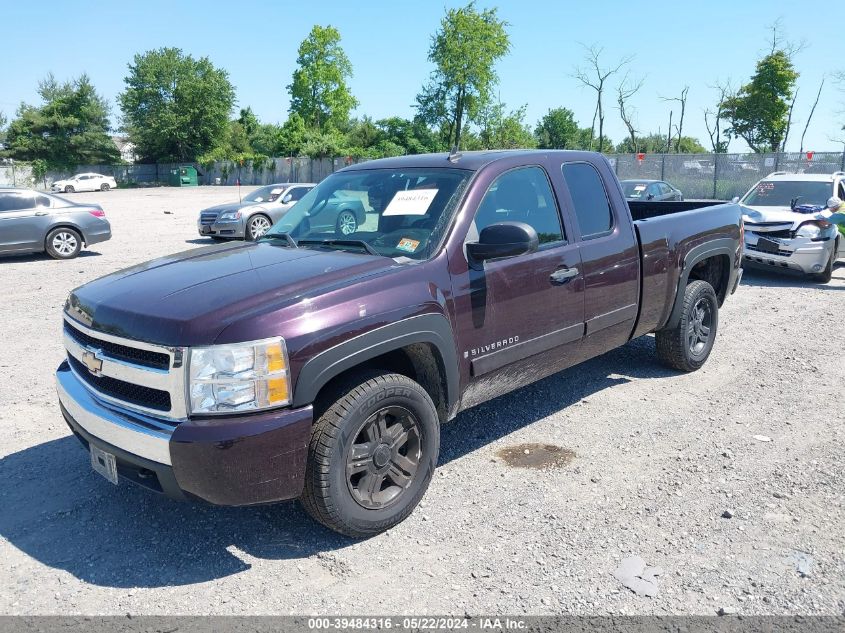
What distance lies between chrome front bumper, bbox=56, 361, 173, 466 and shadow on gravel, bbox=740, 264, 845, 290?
1031cm

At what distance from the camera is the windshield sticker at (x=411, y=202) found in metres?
4.12

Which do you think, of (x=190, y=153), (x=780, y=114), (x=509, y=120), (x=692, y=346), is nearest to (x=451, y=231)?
(x=692, y=346)

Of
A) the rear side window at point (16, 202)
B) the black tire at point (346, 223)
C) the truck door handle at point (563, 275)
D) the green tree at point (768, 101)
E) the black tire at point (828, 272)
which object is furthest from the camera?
the green tree at point (768, 101)

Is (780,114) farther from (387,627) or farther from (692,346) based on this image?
(387,627)

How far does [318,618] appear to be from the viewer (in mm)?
2965

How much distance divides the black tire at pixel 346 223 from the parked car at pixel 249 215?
12.4m

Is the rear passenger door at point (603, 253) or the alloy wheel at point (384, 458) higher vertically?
the rear passenger door at point (603, 253)

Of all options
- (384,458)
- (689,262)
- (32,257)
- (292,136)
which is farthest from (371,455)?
(292,136)

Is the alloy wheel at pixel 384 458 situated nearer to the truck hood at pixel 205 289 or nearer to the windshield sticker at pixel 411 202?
the truck hood at pixel 205 289

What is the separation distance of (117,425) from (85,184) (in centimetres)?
5946

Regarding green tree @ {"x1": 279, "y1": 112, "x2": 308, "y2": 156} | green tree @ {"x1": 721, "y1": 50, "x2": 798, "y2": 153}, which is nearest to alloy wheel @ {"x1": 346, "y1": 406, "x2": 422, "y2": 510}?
green tree @ {"x1": 721, "y1": 50, "x2": 798, "y2": 153}

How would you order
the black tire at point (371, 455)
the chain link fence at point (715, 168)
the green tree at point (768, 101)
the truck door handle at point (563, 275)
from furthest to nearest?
the green tree at point (768, 101) → the chain link fence at point (715, 168) → the truck door handle at point (563, 275) → the black tire at point (371, 455)

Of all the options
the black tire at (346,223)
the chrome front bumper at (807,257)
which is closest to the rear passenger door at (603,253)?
the black tire at (346,223)

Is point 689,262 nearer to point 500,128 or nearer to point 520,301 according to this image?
point 520,301
